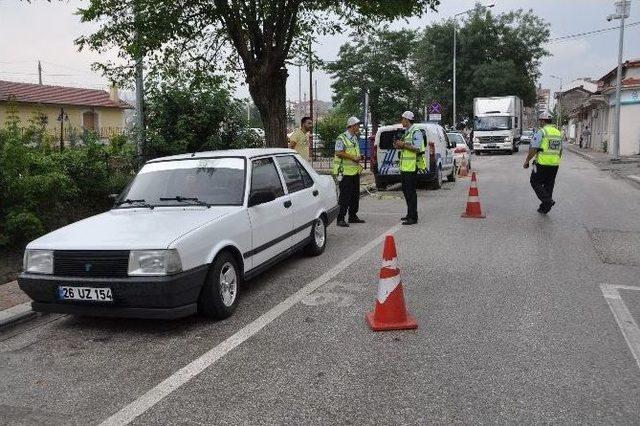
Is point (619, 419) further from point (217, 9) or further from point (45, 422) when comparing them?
point (217, 9)

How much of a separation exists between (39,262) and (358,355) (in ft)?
9.16

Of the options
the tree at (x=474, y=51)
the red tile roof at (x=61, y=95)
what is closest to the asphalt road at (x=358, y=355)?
the red tile roof at (x=61, y=95)

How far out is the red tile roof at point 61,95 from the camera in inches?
1593

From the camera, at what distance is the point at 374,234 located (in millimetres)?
9289

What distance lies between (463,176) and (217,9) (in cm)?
1198

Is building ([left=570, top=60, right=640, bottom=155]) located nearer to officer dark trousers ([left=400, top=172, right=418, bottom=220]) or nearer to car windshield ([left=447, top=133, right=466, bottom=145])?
Result: car windshield ([left=447, top=133, right=466, bottom=145])

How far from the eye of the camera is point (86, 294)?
15.3 ft

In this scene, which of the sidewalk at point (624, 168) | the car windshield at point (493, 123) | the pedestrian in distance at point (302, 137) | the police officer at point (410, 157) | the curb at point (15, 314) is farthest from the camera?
the car windshield at point (493, 123)

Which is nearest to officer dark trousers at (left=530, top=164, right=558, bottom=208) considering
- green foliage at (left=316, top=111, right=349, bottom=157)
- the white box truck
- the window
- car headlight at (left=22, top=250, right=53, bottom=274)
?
the window

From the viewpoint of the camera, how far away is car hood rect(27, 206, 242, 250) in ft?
15.3

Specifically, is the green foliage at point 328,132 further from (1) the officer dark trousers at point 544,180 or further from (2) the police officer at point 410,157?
(2) the police officer at point 410,157

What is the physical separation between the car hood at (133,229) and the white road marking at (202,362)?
0.93 meters

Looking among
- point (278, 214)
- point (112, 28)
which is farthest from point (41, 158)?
point (112, 28)

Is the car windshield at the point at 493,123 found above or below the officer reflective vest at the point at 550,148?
above
